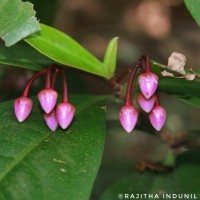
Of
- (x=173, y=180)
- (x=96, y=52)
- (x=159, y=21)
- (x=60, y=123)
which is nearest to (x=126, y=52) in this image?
(x=96, y=52)

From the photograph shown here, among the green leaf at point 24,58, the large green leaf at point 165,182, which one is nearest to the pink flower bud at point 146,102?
the green leaf at point 24,58

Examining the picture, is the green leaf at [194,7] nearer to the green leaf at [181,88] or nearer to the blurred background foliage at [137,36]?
the green leaf at [181,88]

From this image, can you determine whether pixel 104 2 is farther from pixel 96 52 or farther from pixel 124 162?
pixel 124 162

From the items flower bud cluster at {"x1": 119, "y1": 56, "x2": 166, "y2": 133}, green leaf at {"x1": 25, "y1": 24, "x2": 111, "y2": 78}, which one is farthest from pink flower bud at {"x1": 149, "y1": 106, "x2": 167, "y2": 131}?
green leaf at {"x1": 25, "y1": 24, "x2": 111, "y2": 78}

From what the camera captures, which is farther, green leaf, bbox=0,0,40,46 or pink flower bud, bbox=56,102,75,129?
pink flower bud, bbox=56,102,75,129

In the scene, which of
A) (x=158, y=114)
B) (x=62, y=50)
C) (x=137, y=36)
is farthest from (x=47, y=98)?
(x=137, y=36)

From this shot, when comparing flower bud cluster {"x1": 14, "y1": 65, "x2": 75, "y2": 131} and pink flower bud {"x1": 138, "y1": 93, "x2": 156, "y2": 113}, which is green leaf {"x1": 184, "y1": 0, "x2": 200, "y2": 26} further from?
flower bud cluster {"x1": 14, "y1": 65, "x2": 75, "y2": 131}
